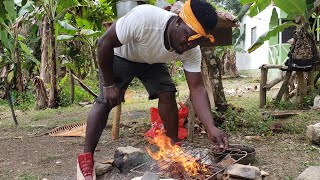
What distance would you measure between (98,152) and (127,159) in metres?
1.00

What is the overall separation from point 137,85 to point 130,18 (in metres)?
12.1

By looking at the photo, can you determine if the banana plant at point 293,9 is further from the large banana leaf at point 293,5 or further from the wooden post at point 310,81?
the wooden post at point 310,81

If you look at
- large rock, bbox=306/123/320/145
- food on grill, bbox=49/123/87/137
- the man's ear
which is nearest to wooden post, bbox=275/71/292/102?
large rock, bbox=306/123/320/145

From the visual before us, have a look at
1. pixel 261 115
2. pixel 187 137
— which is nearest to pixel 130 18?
pixel 187 137

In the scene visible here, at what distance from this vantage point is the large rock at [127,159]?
306 centimetres

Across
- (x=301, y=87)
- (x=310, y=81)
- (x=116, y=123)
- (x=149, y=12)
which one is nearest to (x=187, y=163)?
(x=149, y=12)

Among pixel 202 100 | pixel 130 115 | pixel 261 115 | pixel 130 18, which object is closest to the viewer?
pixel 130 18

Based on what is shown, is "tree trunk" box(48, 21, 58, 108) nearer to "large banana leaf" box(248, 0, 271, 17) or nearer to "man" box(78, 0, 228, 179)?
"large banana leaf" box(248, 0, 271, 17)

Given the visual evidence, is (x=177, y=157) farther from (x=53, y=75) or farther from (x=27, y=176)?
(x=53, y=75)

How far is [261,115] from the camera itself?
574 cm

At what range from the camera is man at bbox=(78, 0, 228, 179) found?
249 cm

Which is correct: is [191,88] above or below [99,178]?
above

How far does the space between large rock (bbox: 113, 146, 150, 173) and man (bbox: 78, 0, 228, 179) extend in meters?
0.23

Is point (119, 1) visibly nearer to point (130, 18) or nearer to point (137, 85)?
point (130, 18)
